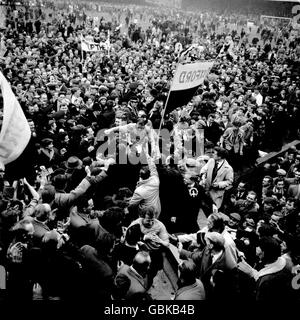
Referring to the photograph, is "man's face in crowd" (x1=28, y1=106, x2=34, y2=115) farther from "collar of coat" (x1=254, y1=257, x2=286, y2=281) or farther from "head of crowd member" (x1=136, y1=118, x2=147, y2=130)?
"collar of coat" (x1=254, y1=257, x2=286, y2=281)

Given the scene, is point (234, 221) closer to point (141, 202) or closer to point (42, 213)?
point (141, 202)

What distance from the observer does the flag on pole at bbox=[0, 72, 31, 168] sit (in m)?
3.99

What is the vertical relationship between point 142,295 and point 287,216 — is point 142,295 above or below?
above

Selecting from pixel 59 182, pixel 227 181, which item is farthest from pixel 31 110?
pixel 227 181

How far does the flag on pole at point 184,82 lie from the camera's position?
6277 mm

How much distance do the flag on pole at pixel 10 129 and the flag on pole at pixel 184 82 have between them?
9.34 ft

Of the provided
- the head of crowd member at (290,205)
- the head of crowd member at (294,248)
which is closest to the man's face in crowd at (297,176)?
the head of crowd member at (290,205)

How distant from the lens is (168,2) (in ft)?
178

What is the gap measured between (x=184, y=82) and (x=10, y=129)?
336 cm

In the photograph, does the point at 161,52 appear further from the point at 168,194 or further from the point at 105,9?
the point at 105,9

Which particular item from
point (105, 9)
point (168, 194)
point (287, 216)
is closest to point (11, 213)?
point (168, 194)
